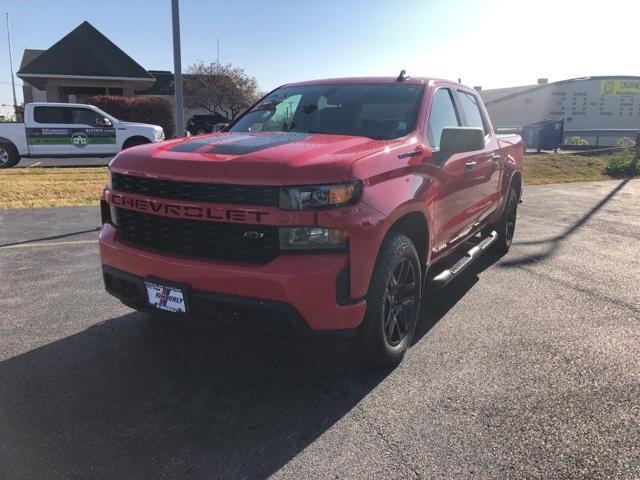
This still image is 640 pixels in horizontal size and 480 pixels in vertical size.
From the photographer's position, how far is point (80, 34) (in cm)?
3186

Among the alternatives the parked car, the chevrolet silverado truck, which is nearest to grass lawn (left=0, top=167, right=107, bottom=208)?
the chevrolet silverado truck

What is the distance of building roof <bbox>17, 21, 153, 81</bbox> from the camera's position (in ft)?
96.7

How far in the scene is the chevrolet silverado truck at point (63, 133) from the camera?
627 inches

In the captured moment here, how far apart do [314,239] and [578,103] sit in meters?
50.1

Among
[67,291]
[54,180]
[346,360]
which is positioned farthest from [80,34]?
[346,360]

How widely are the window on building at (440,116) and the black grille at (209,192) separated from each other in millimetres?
1667

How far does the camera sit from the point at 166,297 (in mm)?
3100

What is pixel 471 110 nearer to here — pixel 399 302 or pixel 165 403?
pixel 399 302

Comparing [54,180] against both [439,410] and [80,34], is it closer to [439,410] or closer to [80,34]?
[439,410]

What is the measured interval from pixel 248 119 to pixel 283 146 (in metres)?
1.59

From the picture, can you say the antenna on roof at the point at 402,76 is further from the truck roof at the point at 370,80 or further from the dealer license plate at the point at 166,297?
the dealer license plate at the point at 166,297

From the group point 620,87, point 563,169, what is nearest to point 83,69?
point 563,169

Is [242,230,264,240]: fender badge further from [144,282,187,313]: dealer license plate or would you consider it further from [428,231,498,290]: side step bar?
[428,231,498,290]: side step bar

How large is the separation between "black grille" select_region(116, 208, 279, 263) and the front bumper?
0.06 metres
